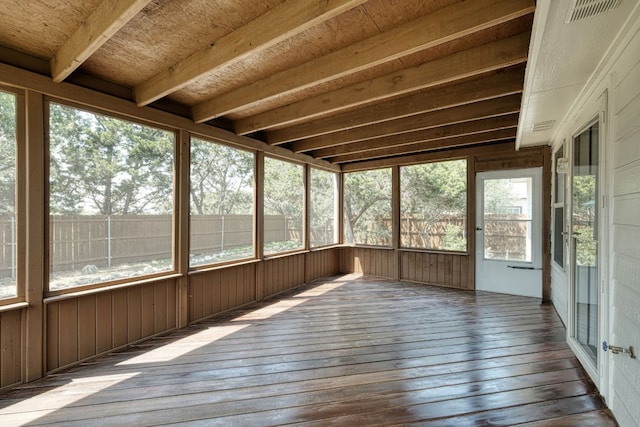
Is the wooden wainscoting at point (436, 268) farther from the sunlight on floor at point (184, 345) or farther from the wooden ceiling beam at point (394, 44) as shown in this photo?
the wooden ceiling beam at point (394, 44)

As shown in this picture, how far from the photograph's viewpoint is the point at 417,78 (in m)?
2.56

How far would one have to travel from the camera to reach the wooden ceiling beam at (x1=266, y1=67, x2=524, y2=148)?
8.79ft

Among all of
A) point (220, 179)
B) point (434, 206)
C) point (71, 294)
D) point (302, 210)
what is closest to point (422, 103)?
point (220, 179)

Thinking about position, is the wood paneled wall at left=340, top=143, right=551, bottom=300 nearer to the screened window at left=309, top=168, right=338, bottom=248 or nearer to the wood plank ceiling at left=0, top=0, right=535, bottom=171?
the screened window at left=309, top=168, right=338, bottom=248

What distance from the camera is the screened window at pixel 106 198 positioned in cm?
251

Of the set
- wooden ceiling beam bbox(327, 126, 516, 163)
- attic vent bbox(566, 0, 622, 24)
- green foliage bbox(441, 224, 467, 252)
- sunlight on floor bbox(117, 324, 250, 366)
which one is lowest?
sunlight on floor bbox(117, 324, 250, 366)

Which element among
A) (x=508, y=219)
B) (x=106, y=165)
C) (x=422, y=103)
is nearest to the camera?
(x=106, y=165)

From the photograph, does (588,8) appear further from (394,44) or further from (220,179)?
(220,179)

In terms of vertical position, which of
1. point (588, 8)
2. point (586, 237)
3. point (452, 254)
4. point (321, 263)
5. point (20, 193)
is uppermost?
point (588, 8)

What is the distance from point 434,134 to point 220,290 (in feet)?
11.5

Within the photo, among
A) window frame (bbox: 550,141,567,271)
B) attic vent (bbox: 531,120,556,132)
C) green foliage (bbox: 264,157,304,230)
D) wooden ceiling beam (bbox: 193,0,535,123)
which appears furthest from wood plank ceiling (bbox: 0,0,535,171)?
green foliage (bbox: 264,157,304,230)

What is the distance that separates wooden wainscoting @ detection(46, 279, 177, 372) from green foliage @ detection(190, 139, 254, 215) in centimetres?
99

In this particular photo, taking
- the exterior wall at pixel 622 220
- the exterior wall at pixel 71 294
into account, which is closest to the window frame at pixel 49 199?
the exterior wall at pixel 71 294

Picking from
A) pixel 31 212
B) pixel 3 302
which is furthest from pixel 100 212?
pixel 3 302
